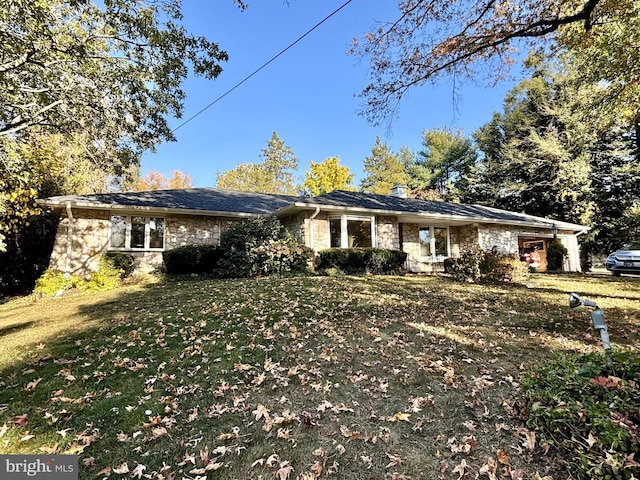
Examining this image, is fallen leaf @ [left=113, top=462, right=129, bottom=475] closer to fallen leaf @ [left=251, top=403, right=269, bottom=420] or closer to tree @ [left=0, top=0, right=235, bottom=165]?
fallen leaf @ [left=251, top=403, right=269, bottom=420]

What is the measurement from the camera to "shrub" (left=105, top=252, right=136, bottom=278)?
10.8m

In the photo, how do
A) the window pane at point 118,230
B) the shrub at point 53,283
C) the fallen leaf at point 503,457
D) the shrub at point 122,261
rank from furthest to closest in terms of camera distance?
the window pane at point 118,230 < the shrub at point 122,261 < the shrub at point 53,283 < the fallen leaf at point 503,457

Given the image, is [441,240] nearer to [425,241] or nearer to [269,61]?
[425,241]

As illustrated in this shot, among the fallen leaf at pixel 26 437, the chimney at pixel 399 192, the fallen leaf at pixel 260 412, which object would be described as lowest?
the fallen leaf at pixel 26 437

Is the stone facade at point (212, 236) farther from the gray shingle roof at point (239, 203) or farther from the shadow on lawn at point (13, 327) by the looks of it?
the shadow on lawn at point (13, 327)

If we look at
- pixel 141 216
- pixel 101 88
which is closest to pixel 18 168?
pixel 101 88

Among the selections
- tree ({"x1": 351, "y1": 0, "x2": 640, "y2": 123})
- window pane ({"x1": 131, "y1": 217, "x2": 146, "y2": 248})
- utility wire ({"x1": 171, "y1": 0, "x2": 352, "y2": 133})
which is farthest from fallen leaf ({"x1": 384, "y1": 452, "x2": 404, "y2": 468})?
window pane ({"x1": 131, "y1": 217, "x2": 146, "y2": 248})

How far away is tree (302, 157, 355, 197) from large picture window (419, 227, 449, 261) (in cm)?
1296

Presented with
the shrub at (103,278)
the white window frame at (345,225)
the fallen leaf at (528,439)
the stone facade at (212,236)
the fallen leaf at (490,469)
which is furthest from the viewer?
the white window frame at (345,225)

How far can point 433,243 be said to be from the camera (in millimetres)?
14977

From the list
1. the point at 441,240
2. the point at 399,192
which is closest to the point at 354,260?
the point at 441,240

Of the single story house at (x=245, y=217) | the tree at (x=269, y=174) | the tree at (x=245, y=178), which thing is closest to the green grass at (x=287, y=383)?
the single story house at (x=245, y=217)

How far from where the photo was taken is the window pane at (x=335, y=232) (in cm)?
1227

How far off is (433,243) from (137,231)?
12243mm
